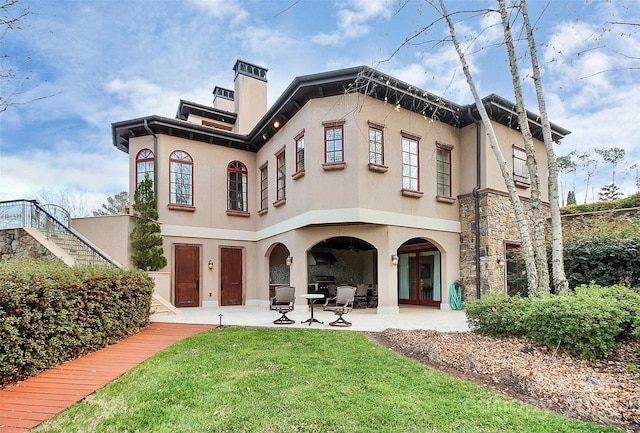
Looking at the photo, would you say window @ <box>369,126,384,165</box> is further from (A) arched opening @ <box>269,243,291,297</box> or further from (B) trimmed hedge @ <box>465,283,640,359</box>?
(A) arched opening @ <box>269,243,291,297</box>

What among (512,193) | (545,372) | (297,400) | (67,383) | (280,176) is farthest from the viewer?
(280,176)

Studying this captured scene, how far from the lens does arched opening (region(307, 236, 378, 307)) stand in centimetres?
1495

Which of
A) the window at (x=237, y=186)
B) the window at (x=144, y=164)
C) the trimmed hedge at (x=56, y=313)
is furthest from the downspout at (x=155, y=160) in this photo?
the trimmed hedge at (x=56, y=313)

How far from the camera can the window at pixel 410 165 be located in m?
11.1

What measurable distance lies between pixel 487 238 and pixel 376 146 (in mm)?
4520

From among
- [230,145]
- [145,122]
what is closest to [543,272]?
[230,145]

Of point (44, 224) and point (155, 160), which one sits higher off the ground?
point (155, 160)

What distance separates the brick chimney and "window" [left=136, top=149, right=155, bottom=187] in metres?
4.86

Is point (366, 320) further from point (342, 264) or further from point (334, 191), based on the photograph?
point (342, 264)

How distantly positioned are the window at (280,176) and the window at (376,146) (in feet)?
10.8

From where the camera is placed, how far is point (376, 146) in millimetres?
10539

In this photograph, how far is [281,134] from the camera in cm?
1244

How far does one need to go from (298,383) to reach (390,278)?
652 cm

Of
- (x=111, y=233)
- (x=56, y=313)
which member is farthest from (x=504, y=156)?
(x=111, y=233)
